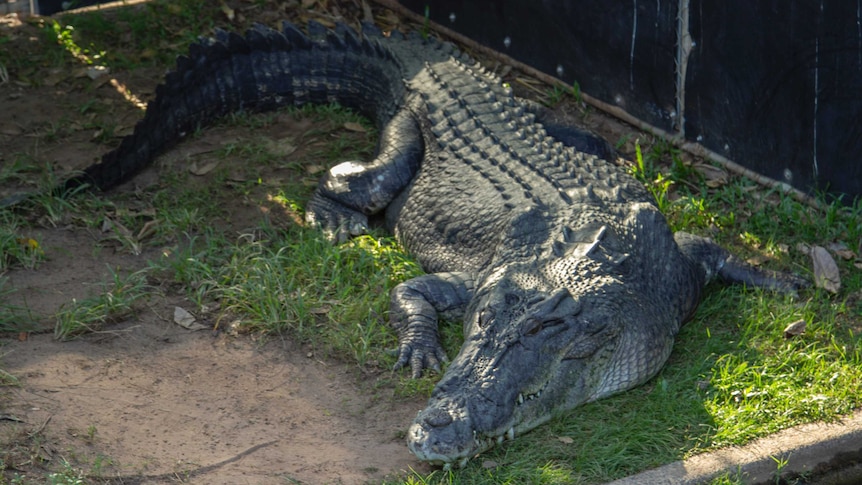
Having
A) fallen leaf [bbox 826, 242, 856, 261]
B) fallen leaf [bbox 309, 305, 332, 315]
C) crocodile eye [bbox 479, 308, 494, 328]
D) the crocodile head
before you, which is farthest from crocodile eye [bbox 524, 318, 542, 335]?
fallen leaf [bbox 826, 242, 856, 261]

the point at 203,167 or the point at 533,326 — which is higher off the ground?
the point at 533,326

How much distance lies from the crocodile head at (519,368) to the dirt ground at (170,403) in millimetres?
271

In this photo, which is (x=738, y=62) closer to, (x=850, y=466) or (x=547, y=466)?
(x=850, y=466)

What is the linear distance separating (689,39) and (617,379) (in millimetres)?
2584

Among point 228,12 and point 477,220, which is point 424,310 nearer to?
point 477,220

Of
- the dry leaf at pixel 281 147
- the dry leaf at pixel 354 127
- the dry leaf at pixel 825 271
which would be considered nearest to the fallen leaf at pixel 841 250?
the dry leaf at pixel 825 271

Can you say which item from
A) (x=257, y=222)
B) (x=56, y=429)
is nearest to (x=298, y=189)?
(x=257, y=222)

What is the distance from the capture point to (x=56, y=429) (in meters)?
4.03

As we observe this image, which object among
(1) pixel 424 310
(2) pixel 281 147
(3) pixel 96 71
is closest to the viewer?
(1) pixel 424 310

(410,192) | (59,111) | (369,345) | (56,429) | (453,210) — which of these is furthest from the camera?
(59,111)

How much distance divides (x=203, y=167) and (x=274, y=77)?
885mm

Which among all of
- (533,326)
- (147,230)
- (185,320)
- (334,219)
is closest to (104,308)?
(185,320)

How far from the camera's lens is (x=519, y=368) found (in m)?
4.14

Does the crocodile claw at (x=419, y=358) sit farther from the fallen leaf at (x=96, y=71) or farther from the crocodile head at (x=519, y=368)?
the fallen leaf at (x=96, y=71)
